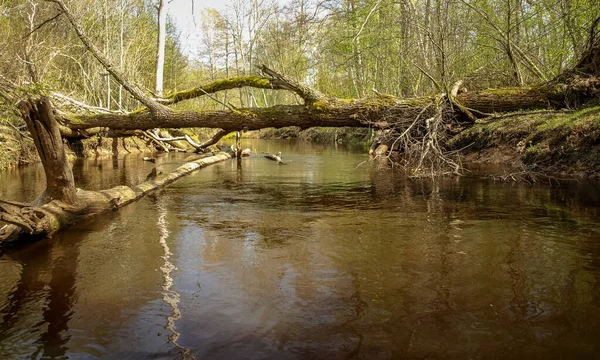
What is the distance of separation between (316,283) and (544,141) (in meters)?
8.99

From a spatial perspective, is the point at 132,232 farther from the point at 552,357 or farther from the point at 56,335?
the point at 552,357

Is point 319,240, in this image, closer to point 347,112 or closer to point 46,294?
point 46,294

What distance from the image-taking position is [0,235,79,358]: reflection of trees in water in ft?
10.2

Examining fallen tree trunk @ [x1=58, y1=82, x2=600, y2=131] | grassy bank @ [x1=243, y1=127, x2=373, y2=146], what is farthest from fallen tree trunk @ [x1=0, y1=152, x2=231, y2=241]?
grassy bank @ [x1=243, y1=127, x2=373, y2=146]

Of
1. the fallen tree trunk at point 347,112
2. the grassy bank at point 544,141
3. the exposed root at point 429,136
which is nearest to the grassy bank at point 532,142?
the grassy bank at point 544,141

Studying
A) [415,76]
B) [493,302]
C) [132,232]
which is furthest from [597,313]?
[415,76]

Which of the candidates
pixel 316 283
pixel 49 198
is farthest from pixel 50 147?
pixel 316 283

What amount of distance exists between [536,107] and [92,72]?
21.5 metres

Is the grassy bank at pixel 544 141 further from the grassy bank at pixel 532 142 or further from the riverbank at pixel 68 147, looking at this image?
the riverbank at pixel 68 147

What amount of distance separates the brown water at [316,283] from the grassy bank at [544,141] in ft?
7.97

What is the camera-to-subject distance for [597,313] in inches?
131

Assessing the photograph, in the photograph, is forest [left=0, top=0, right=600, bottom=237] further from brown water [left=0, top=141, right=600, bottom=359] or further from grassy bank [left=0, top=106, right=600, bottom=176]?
brown water [left=0, top=141, right=600, bottom=359]

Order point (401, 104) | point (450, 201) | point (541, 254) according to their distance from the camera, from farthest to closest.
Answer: point (401, 104) → point (450, 201) → point (541, 254)

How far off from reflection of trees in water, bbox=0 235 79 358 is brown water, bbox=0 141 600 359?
2 centimetres
